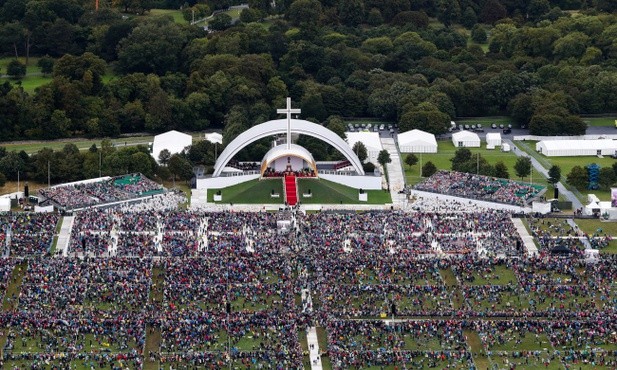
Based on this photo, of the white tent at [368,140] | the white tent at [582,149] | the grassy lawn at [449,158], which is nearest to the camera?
the grassy lawn at [449,158]

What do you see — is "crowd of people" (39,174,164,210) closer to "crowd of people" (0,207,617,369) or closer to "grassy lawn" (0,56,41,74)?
"crowd of people" (0,207,617,369)

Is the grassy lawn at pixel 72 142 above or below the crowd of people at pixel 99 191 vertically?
above

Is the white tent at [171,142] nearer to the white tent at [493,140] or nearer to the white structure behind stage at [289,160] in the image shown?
the white structure behind stage at [289,160]

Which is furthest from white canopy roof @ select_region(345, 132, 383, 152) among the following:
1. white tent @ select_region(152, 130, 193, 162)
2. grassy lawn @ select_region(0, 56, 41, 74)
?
grassy lawn @ select_region(0, 56, 41, 74)

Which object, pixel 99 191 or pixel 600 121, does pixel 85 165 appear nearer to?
pixel 99 191

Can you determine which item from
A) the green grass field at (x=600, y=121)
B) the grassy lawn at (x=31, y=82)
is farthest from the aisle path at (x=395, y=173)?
the grassy lawn at (x=31, y=82)

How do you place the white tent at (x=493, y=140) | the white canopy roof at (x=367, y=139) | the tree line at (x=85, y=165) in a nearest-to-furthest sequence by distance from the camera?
1. the tree line at (x=85, y=165)
2. the white canopy roof at (x=367, y=139)
3. the white tent at (x=493, y=140)
